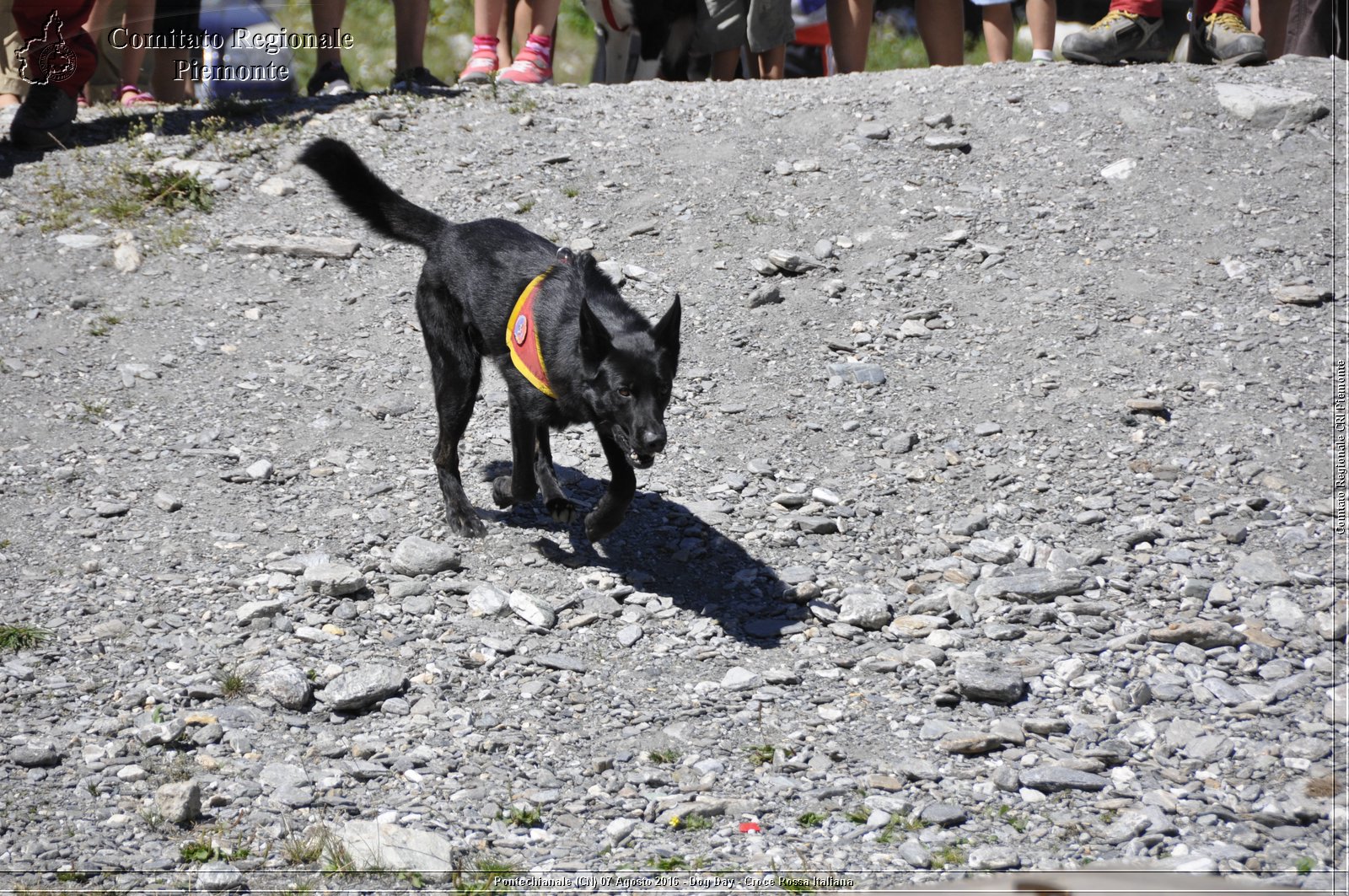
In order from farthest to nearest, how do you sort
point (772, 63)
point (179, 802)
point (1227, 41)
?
1. point (772, 63)
2. point (1227, 41)
3. point (179, 802)

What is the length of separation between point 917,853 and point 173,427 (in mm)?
4424

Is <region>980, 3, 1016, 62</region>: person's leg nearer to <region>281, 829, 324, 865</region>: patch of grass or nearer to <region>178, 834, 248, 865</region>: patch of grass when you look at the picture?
<region>281, 829, 324, 865</region>: patch of grass

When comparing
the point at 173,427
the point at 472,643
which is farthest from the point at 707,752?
the point at 173,427

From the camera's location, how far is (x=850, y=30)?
30.3ft

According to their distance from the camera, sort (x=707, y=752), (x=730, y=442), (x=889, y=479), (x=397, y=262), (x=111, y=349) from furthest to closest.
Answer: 1. (x=397, y=262)
2. (x=111, y=349)
3. (x=730, y=442)
4. (x=889, y=479)
5. (x=707, y=752)

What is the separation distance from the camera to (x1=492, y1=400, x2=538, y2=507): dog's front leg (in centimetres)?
501

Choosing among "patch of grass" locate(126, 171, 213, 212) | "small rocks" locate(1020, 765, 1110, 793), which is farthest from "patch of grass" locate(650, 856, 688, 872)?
"patch of grass" locate(126, 171, 213, 212)

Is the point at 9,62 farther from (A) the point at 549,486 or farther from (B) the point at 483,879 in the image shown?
(B) the point at 483,879

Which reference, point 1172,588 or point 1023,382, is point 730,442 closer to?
point 1023,382

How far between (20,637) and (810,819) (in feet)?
9.71

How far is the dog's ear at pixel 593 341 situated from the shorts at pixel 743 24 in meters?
5.71

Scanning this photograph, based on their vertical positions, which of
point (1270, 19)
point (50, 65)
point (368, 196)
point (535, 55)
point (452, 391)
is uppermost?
point (1270, 19)

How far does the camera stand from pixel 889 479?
17.5 ft

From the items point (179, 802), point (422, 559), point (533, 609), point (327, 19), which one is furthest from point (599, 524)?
point (327, 19)
